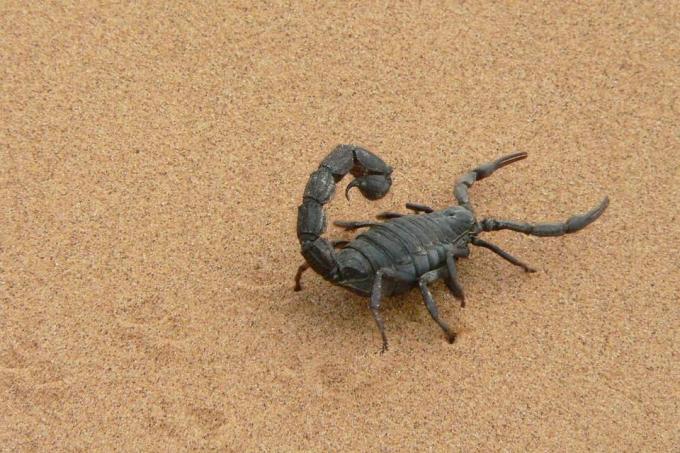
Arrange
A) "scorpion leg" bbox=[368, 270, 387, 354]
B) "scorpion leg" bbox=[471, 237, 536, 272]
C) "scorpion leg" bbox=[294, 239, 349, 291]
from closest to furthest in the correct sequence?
"scorpion leg" bbox=[368, 270, 387, 354] < "scorpion leg" bbox=[294, 239, 349, 291] < "scorpion leg" bbox=[471, 237, 536, 272]

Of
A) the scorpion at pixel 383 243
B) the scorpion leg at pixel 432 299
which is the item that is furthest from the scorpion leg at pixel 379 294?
the scorpion leg at pixel 432 299

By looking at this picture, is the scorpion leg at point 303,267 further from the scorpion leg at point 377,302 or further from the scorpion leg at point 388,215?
the scorpion leg at point 377,302

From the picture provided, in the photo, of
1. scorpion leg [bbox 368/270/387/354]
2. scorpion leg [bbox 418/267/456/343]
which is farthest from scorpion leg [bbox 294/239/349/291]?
scorpion leg [bbox 418/267/456/343]

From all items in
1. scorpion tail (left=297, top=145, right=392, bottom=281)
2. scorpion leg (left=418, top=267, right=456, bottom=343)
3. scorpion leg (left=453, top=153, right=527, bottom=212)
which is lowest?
scorpion leg (left=418, top=267, right=456, bottom=343)

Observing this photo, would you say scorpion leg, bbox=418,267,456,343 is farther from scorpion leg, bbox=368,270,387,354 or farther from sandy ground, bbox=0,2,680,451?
scorpion leg, bbox=368,270,387,354

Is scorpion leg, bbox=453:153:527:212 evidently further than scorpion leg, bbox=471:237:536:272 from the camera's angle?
Yes

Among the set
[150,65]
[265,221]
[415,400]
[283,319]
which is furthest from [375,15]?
[415,400]

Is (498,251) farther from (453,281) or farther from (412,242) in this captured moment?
(412,242)

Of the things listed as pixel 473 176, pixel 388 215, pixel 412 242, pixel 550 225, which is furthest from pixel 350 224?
pixel 550 225
